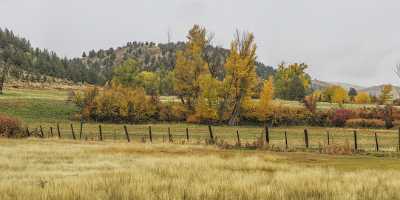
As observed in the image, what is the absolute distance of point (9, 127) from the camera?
48.7 meters

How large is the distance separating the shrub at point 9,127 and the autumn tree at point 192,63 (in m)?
38.2

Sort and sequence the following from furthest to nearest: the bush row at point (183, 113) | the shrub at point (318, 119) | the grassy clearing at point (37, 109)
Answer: the shrub at point (318, 119) < the bush row at point (183, 113) < the grassy clearing at point (37, 109)

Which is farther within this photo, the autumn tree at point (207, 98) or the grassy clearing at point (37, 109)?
the autumn tree at point (207, 98)

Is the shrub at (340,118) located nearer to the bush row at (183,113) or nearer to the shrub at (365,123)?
the bush row at (183,113)

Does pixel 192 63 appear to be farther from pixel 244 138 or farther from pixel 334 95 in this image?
pixel 334 95

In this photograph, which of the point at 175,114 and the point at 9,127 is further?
the point at 175,114

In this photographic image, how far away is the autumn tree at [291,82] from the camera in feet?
422

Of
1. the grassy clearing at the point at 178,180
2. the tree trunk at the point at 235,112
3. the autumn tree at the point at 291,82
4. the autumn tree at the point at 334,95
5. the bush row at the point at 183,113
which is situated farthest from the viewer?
the autumn tree at the point at 334,95

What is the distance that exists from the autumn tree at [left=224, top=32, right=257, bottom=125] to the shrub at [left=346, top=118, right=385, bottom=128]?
677 inches

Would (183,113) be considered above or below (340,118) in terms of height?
above

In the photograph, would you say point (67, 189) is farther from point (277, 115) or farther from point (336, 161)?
point (277, 115)

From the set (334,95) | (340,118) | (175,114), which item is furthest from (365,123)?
(334,95)

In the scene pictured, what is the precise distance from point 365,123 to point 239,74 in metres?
22.8

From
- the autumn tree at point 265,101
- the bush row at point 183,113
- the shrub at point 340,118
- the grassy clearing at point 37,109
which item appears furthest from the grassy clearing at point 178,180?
the shrub at point 340,118
